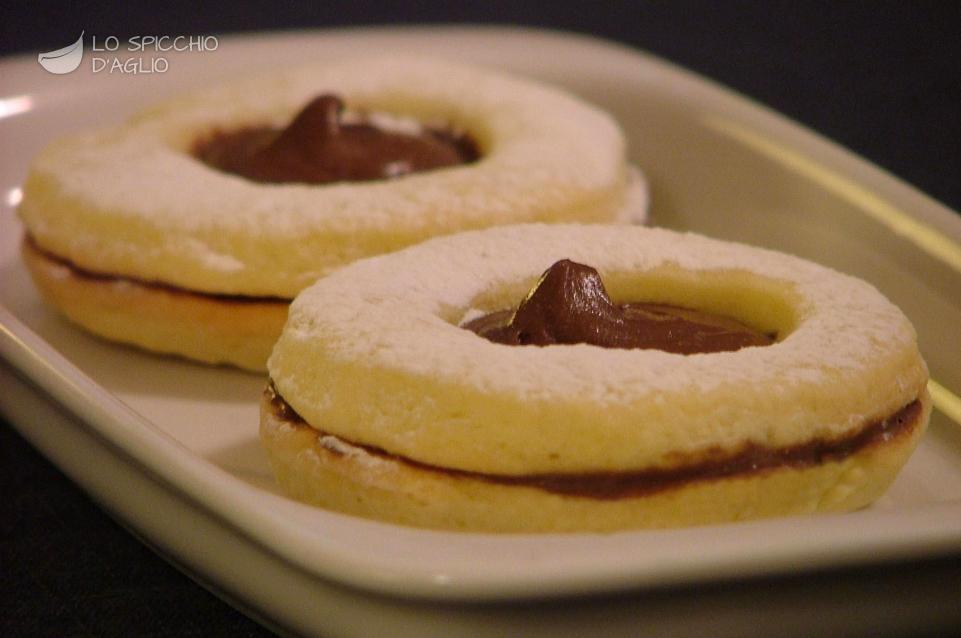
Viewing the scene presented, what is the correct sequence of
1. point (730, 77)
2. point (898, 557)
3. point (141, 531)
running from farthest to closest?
point (730, 77) → point (141, 531) → point (898, 557)

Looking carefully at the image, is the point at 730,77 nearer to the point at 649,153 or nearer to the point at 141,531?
the point at 649,153

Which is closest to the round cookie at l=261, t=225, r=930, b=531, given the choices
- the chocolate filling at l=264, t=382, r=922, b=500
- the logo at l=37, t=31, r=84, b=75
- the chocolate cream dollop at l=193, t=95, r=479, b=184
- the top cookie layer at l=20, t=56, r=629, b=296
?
the chocolate filling at l=264, t=382, r=922, b=500

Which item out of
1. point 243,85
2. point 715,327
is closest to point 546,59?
point 243,85

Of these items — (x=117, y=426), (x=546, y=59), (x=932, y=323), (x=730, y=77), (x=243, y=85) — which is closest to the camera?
(x=117, y=426)

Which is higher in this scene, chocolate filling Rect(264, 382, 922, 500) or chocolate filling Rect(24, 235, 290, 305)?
chocolate filling Rect(264, 382, 922, 500)

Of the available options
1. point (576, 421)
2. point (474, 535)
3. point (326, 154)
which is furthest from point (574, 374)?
point (326, 154)

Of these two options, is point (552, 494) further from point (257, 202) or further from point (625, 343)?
point (257, 202)

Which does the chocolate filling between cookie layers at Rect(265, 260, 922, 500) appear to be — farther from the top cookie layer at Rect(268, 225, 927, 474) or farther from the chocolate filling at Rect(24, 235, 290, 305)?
the chocolate filling at Rect(24, 235, 290, 305)
